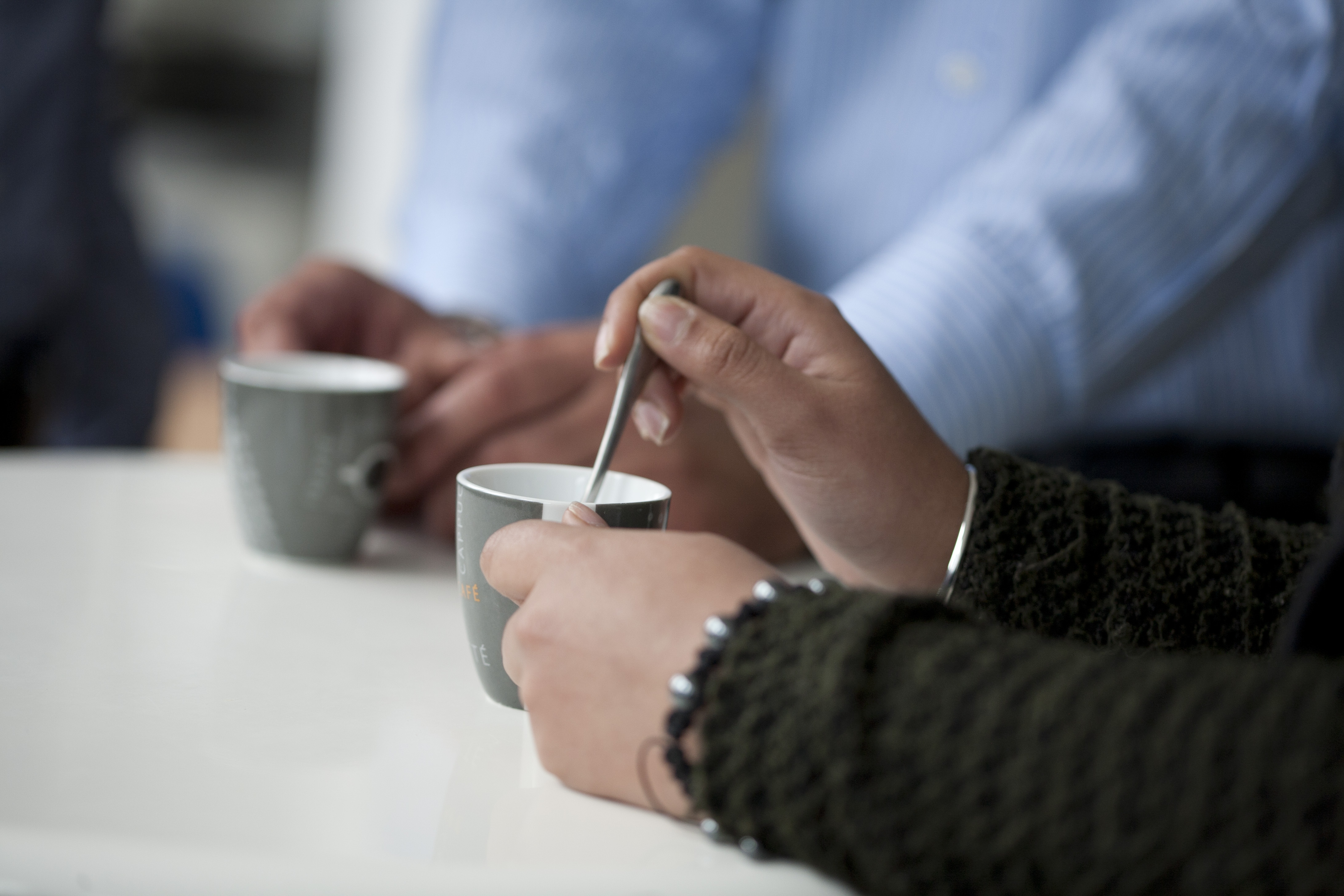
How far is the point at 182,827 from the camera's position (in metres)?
0.36

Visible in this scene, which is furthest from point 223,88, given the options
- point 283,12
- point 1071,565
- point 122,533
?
point 1071,565

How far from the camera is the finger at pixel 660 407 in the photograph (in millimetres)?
635

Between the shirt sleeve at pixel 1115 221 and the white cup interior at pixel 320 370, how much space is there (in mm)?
354

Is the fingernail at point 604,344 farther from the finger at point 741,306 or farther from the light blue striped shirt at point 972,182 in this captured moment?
the light blue striped shirt at point 972,182

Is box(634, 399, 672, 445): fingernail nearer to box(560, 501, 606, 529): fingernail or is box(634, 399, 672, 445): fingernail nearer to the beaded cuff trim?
box(560, 501, 606, 529): fingernail

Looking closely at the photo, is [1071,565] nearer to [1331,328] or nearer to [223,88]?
[1331,328]

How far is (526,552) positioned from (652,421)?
20 centimetres

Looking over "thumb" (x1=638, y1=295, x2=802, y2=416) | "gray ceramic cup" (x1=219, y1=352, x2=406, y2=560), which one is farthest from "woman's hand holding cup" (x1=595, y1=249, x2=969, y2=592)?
"gray ceramic cup" (x1=219, y1=352, x2=406, y2=560)

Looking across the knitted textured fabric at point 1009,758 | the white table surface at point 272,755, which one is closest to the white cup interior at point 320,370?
the white table surface at point 272,755

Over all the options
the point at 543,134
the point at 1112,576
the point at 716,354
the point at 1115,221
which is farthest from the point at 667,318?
the point at 543,134

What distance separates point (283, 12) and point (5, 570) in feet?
8.40

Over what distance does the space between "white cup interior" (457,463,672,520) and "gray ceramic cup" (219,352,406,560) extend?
0.19m

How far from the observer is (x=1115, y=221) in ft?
3.01

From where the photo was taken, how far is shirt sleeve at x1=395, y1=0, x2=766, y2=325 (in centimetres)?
129
